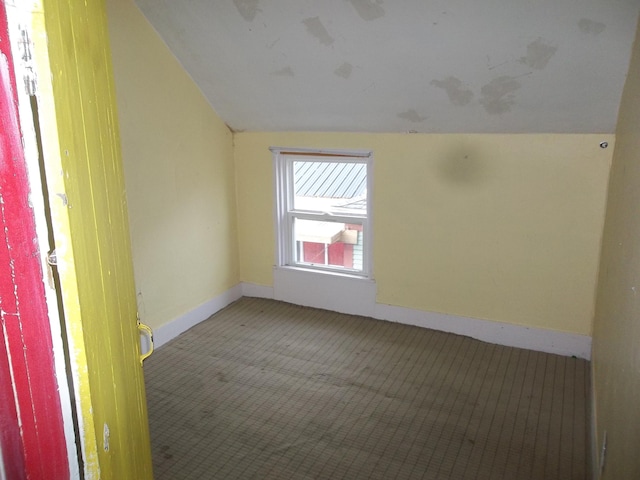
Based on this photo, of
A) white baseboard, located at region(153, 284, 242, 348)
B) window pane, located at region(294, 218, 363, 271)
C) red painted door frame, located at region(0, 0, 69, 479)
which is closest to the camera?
red painted door frame, located at region(0, 0, 69, 479)

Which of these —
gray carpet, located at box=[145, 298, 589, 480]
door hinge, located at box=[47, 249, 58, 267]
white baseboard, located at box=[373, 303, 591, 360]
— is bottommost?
gray carpet, located at box=[145, 298, 589, 480]

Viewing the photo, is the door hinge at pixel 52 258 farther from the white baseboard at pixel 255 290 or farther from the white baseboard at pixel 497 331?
the white baseboard at pixel 255 290

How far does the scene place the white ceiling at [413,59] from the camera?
2.40 m

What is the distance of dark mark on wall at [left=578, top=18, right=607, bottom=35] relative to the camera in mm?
2287

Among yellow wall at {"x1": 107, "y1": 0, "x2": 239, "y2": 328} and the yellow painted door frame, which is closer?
the yellow painted door frame

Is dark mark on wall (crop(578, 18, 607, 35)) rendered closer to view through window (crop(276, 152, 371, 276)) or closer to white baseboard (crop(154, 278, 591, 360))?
view through window (crop(276, 152, 371, 276))

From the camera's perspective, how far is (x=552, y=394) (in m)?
3.02

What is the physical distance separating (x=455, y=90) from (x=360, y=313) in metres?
1.87

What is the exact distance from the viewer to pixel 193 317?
3.94m

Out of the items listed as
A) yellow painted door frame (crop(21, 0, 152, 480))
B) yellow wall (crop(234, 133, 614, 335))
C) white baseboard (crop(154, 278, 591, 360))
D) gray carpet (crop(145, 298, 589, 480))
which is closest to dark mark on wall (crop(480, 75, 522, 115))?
yellow wall (crop(234, 133, 614, 335))

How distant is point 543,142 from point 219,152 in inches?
91.9

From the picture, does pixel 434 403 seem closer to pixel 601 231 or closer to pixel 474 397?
pixel 474 397

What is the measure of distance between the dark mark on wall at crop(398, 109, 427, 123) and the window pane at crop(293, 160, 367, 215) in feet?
1.90

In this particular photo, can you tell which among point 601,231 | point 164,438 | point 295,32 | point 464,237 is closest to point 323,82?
point 295,32
